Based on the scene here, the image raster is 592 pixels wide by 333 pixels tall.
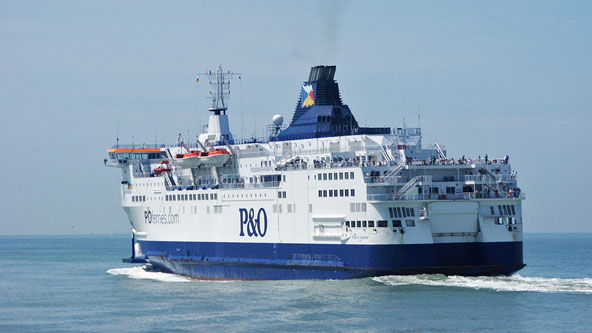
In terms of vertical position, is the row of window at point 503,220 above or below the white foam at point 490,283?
above

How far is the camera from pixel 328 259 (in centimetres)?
4641

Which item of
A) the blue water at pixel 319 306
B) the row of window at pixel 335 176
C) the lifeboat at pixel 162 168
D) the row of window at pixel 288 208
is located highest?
the lifeboat at pixel 162 168

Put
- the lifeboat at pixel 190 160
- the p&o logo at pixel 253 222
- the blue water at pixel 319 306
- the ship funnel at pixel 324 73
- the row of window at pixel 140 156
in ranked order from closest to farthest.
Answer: the blue water at pixel 319 306 < the p&o logo at pixel 253 222 < the ship funnel at pixel 324 73 < the lifeboat at pixel 190 160 < the row of window at pixel 140 156

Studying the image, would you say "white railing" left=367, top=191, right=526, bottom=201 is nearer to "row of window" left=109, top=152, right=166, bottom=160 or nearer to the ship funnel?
the ship funnel

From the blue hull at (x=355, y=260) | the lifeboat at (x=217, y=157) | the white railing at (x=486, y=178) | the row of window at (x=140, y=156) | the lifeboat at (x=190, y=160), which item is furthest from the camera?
the row of window at (x=140, y=156)

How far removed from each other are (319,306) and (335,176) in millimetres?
8172

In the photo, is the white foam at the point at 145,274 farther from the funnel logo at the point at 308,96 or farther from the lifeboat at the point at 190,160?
the funnel logo at the point at 308,96

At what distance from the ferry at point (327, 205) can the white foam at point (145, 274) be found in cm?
60

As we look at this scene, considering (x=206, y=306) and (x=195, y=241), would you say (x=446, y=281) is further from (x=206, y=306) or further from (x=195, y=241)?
(x=195, y=241)

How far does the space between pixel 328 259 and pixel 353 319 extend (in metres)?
9.59

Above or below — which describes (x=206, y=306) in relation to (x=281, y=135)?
below

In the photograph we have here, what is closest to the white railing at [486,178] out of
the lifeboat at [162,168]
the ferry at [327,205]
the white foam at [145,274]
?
the ferry at [327,205]

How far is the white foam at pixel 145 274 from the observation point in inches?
2217

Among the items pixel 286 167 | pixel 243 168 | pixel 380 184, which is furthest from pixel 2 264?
pixel 380 184
